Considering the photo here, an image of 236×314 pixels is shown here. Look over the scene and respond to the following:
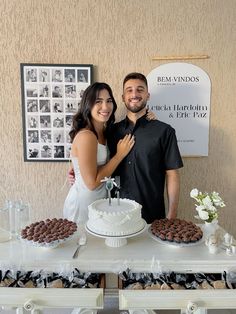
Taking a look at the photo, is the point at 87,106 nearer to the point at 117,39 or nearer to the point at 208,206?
the point at 117,39

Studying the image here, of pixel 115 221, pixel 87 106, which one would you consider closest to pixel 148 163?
pixel 87 106

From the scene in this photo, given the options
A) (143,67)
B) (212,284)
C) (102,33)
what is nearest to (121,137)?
(143,67)

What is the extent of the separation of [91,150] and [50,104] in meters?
0.56

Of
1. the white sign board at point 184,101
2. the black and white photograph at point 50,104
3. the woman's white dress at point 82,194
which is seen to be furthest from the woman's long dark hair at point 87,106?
the white sign board at point 184,101

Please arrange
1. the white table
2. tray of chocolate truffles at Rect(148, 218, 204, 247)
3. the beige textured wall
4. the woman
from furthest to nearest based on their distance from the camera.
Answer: the beige textured wall, the woman, tray of chocolate truffles at Rect(148, 218, 204, 247), the white table

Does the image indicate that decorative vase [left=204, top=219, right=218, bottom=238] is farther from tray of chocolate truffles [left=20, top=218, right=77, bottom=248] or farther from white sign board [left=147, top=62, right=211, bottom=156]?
white sign board [left=147, top=62, right=211, bottom=156]

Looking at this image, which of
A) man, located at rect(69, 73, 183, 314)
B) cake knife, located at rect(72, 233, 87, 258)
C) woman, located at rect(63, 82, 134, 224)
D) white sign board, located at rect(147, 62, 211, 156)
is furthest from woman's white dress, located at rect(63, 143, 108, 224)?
white sign board, located at rect(147, 62, 211, 156)

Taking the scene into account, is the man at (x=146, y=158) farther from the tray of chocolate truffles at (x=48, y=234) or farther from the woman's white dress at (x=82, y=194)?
the tray of chocolate truffles at (x=48, y=234)

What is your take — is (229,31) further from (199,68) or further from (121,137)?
(121,137)

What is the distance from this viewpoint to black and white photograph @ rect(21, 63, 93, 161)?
1832 mm

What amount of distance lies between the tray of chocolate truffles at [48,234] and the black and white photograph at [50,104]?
76 centimetres

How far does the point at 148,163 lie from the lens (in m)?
1.61

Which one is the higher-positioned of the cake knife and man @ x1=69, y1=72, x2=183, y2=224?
man @ x1=69, y1=72, x2=183, y2=224

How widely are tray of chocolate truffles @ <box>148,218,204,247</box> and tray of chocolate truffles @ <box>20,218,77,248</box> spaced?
347mm
